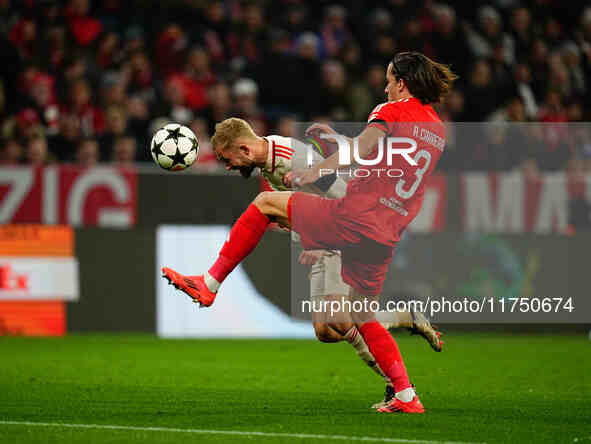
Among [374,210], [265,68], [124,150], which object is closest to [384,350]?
[374,210]

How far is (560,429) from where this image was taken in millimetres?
5766

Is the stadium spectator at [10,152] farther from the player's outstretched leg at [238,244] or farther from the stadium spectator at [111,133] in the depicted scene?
the player's outstretched leg at [238,244]

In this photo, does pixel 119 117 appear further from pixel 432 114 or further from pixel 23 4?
pixel 432 114

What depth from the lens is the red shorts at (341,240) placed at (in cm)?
610

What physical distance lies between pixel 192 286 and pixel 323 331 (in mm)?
813

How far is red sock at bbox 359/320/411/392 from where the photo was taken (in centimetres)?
628

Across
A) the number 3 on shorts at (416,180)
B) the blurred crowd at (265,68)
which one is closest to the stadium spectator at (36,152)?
the blurred crowd at (265,68)

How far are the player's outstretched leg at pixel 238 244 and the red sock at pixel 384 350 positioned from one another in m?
0.86

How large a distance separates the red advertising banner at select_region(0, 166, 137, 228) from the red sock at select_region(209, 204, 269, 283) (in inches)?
240

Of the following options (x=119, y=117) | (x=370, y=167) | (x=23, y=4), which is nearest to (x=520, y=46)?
(x=119, y=117)

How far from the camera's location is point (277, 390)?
7598mm

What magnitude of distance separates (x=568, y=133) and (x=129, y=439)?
8.59 meters

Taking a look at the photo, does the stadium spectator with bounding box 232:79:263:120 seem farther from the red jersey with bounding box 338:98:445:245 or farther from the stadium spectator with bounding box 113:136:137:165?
the red jersey with bounding box 338:98:445:245

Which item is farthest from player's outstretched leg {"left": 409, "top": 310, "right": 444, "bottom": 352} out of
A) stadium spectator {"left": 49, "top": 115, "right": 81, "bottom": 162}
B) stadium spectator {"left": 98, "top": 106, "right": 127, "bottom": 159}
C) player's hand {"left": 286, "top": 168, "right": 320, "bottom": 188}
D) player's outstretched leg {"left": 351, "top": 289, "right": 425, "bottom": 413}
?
stadium spectator {"left": 49, "top": 115, "right": 81, "bottom": 162}
